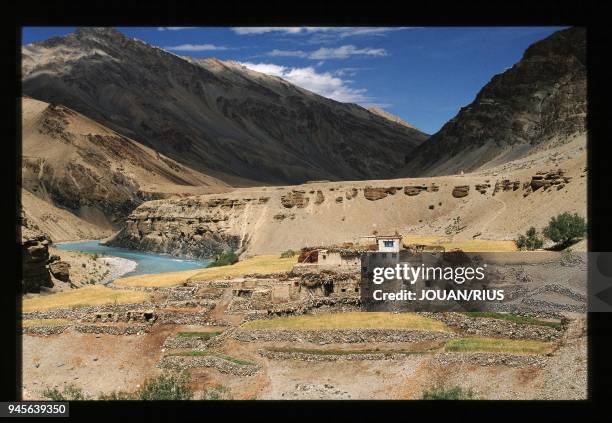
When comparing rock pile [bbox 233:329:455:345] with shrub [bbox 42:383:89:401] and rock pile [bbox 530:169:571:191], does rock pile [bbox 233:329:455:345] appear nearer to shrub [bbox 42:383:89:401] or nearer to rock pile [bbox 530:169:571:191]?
shrub [bbox 42:383:89:401]

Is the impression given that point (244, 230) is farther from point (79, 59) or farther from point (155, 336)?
point (79, 59)

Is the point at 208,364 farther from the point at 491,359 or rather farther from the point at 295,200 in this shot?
the point at 295,200

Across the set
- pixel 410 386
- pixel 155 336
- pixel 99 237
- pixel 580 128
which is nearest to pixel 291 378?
pixel 410 386

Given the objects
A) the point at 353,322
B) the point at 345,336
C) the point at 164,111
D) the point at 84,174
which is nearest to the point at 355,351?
the point at 345,336

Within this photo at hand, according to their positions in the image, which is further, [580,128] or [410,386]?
[580,128]

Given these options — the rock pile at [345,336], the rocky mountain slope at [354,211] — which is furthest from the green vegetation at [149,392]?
the rocky mountain slope at [354,211]

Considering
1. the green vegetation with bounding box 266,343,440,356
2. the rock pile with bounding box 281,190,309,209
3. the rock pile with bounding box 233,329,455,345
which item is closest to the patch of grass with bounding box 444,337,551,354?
the green vegetation with bounding box 266,343,440,356

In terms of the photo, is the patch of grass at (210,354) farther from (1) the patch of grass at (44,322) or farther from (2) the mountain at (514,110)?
(2) the mountain at (514,110)
